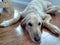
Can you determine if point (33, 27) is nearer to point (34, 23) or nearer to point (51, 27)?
point (34, 23)

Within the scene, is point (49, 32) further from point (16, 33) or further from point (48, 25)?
point (16, 33)

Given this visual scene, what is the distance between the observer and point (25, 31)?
1567 millimetres

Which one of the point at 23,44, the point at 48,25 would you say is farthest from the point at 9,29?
the point at 48,25

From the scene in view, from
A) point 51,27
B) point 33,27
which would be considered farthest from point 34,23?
point 51,27

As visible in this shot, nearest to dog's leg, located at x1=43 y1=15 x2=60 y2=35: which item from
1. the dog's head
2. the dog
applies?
the dog

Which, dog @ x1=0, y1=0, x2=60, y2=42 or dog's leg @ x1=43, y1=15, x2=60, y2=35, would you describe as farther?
dog's leg @ x1=43, y1=15, x2=60, y2=35

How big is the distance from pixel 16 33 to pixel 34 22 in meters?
0.25

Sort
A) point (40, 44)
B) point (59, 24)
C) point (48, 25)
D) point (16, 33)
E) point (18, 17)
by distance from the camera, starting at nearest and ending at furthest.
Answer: point (40, 44) → point (16, 33) → point (48, 25) → point (59, 24) → point (18, 17)

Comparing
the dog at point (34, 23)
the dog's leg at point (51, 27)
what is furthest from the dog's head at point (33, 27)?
the dog's leg at point (51, 27)

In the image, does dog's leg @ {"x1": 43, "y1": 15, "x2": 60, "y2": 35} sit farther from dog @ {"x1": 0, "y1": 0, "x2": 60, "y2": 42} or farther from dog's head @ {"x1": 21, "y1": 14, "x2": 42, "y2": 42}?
dog's head @ {"x1": 21, "y1": 14, "x2": 42, "y2": 42}

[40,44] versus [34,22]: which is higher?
[34,22]

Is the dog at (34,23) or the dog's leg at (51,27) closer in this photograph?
the dog at (34,23)

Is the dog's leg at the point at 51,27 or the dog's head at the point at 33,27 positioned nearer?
the dog's head at the point at 33,27

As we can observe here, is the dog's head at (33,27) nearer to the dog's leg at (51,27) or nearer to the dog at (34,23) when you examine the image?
the dog at (34,23)
